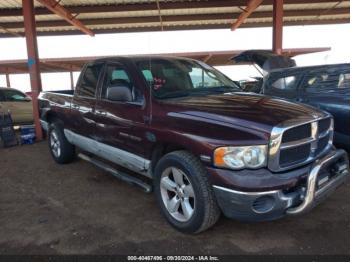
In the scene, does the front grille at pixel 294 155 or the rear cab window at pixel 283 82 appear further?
the rear cab window at pixel 283 82

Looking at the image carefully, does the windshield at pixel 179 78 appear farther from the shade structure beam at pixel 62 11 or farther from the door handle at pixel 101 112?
the shade structure beam at pixel 62 11

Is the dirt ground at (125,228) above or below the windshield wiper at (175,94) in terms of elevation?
below

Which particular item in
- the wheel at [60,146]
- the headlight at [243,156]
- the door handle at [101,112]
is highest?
the door handle at [101,112]

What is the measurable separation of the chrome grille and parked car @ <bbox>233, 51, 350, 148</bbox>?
6.38 ft

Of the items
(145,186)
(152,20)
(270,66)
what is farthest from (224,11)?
(145,186)

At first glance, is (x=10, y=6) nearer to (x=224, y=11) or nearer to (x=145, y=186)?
(x=224, y=11)

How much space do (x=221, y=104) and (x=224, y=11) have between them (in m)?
9.64

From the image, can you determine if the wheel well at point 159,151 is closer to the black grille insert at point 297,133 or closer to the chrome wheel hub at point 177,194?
the chrome wheel hub at point 177,194

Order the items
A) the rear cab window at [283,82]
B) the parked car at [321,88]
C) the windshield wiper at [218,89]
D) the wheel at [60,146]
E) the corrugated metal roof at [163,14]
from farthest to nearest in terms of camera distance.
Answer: the corrugated metal roof at [163,14], the wheel at [60,146], the rear cab window at [283,82], the parked car at [321,88], the windshield wiper at [218,89]

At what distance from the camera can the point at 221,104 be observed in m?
3.49

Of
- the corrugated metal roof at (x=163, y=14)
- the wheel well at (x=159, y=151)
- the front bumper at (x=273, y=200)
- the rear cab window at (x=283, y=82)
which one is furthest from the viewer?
the corrugated metal roof at (x=163, y=14)

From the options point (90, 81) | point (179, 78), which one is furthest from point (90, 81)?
point (179, 78)

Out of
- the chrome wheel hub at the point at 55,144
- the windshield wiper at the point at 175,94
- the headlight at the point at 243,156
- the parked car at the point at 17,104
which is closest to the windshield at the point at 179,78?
the windshield wiper at the point at 175,94

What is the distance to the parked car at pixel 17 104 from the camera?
36.8 ft
